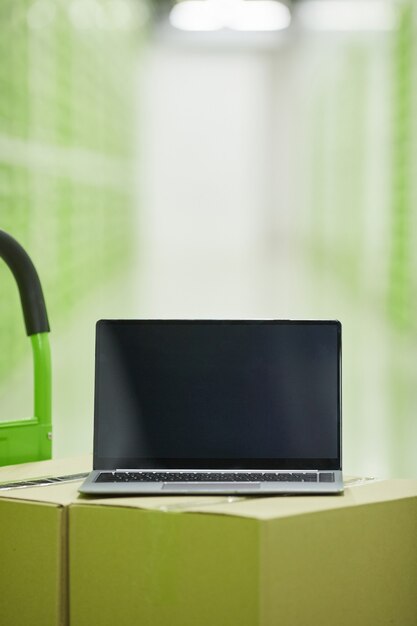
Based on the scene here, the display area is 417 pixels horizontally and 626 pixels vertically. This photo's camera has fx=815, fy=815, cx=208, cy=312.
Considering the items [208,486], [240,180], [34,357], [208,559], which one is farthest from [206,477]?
[240,180]

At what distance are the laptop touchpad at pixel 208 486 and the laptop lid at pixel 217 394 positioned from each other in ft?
0.23

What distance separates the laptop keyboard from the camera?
1.16 metres

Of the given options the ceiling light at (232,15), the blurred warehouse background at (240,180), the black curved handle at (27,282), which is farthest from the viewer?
the ceiling light at (232,15)

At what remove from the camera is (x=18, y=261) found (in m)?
1.45

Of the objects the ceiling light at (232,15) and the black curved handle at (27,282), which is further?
the ceiling light at (232,15)

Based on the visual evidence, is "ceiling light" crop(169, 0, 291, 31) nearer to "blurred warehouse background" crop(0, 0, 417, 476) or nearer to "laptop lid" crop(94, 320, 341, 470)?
"blurred warehouse background" crop(0, 0, 417, 476)

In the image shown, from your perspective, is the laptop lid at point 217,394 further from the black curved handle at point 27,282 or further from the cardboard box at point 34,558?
the black curved handle at point 27,282

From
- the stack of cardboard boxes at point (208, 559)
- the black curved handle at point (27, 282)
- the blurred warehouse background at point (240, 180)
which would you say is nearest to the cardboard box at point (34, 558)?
the stack of cardboard boxes at point (208, 559)

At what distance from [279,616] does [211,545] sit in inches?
4.6

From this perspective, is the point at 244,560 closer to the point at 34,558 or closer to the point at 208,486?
the point at 208,486

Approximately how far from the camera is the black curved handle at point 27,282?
144cm

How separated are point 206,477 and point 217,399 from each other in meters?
0.12

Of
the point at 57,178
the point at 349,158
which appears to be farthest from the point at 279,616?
the point at 349,158

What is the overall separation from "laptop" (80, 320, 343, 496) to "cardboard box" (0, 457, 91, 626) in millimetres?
104
